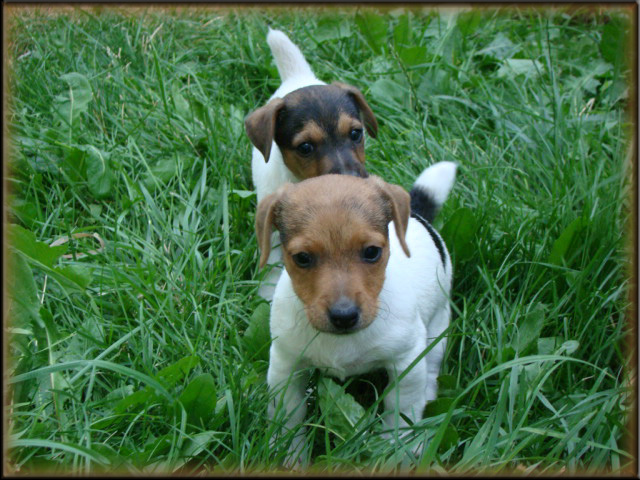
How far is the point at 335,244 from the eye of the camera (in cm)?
369

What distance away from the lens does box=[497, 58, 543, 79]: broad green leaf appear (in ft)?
22.4

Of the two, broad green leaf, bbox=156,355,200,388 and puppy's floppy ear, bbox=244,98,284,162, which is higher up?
puppy's floppy ear, bbox=244,98,284,162

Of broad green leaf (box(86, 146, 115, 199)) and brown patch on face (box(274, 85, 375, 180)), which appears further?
broad green leaf (box(86, 146, 115, 199))

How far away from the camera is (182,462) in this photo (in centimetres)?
371

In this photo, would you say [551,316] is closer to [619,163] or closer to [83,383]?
[619,163]

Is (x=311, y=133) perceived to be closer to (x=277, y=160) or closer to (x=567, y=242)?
(x=277, y=160)

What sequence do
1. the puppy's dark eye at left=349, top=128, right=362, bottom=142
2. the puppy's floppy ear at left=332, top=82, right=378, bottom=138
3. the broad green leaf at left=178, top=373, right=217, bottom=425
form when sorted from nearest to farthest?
the broad green leaf at left=178, top=373, right=217, bottom=425, the puppy's dark eye at left=349, top=128, right=362, bottom=142, the puppy's floppy ear at left=332, top=82, right=378, bottom=138

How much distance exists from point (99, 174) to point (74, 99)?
96 cm

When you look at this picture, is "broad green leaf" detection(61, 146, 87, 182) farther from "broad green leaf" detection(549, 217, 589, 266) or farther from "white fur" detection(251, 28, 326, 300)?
"broad green leaf" detection(549, 217, 589, 266)

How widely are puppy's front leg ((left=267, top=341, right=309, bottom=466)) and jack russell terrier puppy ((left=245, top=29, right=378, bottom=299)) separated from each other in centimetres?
122

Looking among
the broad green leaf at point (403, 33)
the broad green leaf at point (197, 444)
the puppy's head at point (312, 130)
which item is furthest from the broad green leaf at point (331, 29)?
the broad green leaf at point (197, 444)

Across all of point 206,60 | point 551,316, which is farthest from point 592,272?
point 206,60

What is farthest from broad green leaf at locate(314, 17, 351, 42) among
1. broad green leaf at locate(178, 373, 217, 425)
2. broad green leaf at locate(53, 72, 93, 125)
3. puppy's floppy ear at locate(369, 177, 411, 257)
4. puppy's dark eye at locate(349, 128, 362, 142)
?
broad green leaf at locate(178, 373, 217, 425)

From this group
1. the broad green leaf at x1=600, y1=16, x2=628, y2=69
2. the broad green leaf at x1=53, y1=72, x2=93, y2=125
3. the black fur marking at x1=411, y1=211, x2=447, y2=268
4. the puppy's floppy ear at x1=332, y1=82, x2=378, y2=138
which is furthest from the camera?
the broad green leaf at x1=600, y1=16, x2=628, y2=69
